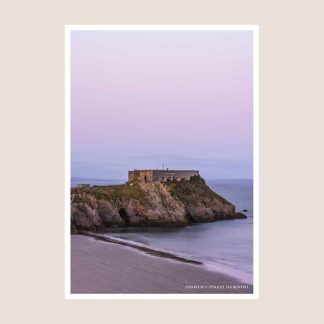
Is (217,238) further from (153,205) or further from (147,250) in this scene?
(153,205)

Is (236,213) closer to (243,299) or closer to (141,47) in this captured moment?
(243,299)

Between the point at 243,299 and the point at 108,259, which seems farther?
the point at 108,259

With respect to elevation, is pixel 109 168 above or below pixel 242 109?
below

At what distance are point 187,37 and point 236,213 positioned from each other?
5601 millimetres

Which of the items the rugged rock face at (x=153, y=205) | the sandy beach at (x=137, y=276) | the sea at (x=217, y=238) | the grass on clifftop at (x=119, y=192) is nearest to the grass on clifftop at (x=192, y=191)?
the rugged rock face at (x=153, y=205)

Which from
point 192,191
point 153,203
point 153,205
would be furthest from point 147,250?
point 192,191

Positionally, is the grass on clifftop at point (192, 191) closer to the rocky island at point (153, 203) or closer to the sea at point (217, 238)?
the rocky island at point (153, 203)

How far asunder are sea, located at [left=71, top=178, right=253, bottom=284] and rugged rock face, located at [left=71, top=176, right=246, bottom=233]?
2.19 ft

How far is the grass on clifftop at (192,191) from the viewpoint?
56.1ft

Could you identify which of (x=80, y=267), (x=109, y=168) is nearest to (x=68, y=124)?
(x=109, y=168)

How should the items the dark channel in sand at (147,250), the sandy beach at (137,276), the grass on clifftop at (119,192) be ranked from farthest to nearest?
1. the grass on clifftop at (119,192)
2. the dark channel in sand at (147,250)
3. the sandy beach at (137,276)

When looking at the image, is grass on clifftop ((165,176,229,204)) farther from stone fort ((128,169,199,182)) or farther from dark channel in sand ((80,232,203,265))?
dark channel in sand ((80,232,203,265))

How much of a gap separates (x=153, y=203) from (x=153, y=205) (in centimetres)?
22

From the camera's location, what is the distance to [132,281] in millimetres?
12117
